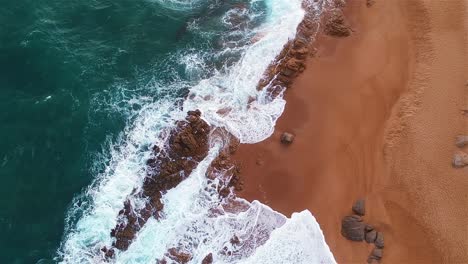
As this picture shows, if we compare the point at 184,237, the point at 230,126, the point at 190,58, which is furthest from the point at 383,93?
the point at 184,237

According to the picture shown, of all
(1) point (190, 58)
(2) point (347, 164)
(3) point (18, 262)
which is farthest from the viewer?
(1) point (190, 58)

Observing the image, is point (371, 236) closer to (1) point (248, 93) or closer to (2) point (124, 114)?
(1) point (248, 93)

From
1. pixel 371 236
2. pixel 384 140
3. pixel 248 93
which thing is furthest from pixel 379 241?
pixel 248 93

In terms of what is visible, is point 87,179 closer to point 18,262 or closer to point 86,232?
point 86,232


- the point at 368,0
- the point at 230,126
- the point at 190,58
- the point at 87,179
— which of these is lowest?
the point at 87,179

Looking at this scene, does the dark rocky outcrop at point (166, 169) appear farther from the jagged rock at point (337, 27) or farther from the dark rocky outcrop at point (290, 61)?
the jagged rock at point (337, 27)

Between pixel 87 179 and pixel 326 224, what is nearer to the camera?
pixel 326 224

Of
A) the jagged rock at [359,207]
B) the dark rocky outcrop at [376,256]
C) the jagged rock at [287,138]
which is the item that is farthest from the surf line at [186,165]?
the dark rocky outcrop at [376,256]
